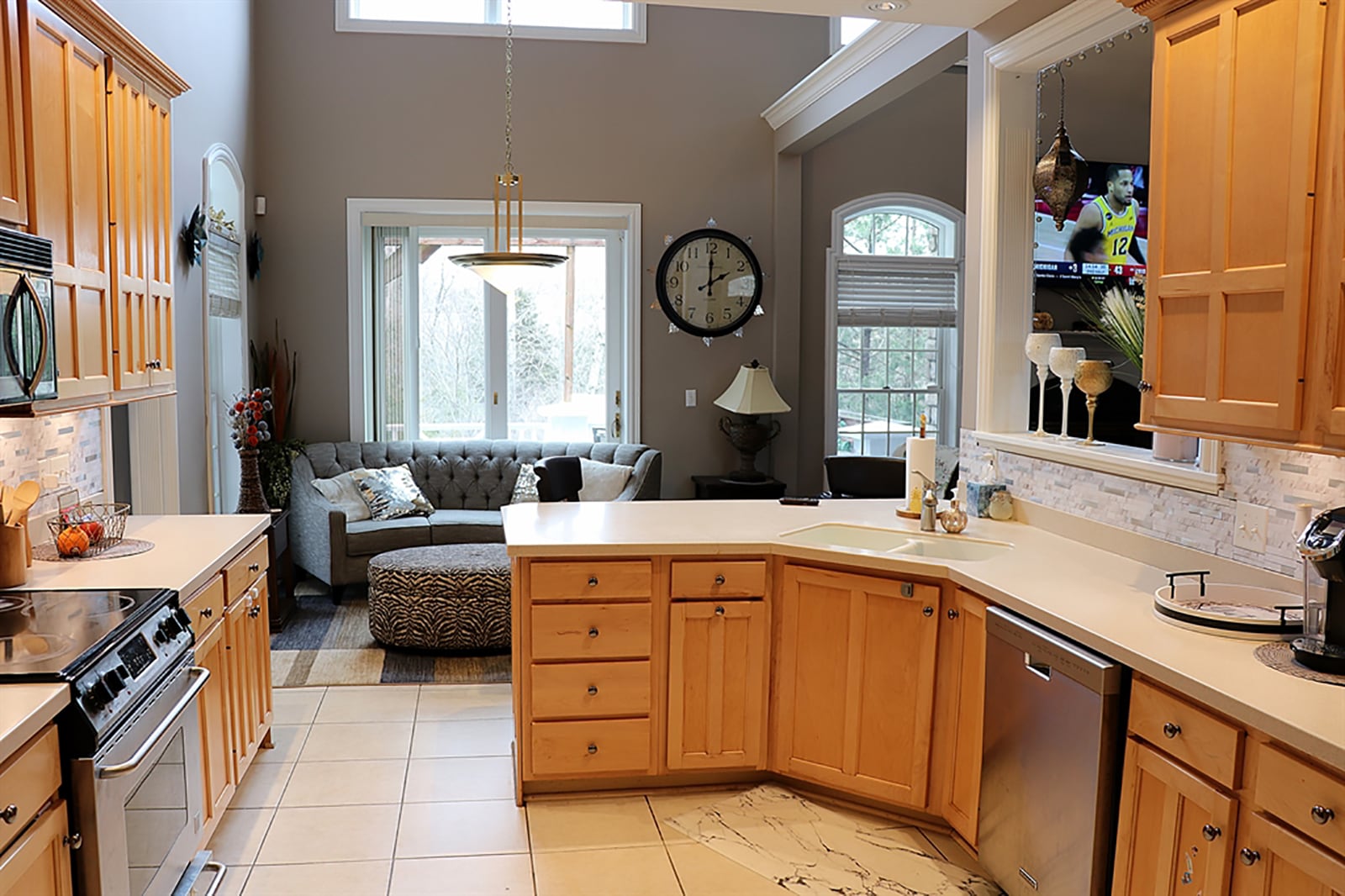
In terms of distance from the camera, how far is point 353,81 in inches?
266

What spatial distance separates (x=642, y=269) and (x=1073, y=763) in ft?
16.9

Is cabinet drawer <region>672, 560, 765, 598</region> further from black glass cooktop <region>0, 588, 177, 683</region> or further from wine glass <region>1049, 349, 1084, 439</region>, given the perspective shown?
black glass cooktop <region>0, 588, 177, 683</region>

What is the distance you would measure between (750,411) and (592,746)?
3.57 metres

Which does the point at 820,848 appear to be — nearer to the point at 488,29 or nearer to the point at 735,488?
the point at 735,488

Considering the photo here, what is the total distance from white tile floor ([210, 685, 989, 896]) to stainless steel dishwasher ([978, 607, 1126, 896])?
0.48m

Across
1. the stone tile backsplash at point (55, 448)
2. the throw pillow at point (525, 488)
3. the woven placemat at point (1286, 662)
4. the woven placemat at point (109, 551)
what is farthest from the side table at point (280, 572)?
the woven placemat at point (1286, 662)

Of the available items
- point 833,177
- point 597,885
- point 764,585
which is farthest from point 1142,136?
point 597,885

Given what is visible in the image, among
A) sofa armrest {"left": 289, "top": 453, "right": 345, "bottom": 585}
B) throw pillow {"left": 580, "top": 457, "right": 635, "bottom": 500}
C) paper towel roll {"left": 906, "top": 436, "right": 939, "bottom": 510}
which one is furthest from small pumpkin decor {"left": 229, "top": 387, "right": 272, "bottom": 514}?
paper towel roll {"left": 906, "top": 436, "right": 939, "bottom": 510}

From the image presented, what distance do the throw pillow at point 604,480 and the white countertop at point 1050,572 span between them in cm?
234

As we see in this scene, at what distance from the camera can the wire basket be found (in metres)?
3.00

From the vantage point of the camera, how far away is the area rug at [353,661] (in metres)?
4.80

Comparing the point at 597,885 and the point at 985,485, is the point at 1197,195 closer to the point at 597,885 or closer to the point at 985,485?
the point at 985,485

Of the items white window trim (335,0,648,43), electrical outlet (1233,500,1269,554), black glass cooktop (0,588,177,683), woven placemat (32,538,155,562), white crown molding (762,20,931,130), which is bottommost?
black glass cooktop (0,588,177,683)

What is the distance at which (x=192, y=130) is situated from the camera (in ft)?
17.4
